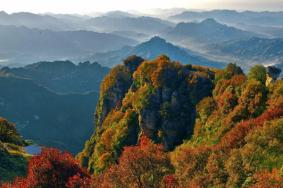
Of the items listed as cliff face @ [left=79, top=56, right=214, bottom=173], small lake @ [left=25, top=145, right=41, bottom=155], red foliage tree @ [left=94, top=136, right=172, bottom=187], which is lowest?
small lake @ [left=25, top=145, right=41, bottom=155]

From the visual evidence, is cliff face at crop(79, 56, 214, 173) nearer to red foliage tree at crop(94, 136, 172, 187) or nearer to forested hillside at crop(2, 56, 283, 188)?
forested hillside at crop(2, 56, 283, 188)

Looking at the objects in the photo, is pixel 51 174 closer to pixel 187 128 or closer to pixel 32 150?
pixel 187 128

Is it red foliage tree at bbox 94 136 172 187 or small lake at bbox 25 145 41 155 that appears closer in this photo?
red foliage tree at bbox 94 136 172 187

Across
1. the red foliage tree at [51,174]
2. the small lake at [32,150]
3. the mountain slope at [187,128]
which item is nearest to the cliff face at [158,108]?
the mountain slope at [187,128]

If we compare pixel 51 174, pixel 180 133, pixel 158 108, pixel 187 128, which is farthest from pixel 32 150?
pixel 51 174

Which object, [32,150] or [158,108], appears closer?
[158,108]

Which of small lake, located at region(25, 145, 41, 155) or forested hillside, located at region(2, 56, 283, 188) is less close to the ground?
forested hillside, located at region(2, 56, 283, 188)

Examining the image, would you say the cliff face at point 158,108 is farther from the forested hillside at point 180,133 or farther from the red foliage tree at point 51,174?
the red foliage tree at point 51,174

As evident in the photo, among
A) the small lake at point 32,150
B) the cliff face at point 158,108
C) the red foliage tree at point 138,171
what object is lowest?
the small lake at point 32,150

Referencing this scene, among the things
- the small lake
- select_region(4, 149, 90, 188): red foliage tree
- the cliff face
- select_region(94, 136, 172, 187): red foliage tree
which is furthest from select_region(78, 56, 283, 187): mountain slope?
the small lake

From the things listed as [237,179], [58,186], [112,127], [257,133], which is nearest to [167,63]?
[112,127]
